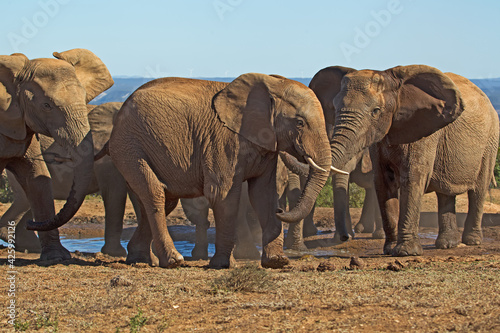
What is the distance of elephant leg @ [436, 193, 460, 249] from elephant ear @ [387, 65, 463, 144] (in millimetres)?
1970

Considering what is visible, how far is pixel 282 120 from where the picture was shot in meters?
8.34

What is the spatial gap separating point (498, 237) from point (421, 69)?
4.40 metres

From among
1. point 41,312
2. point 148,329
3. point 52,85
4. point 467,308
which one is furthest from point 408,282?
point 52,85

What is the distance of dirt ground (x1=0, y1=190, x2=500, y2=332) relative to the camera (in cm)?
556

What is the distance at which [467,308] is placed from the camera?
573 centimetres

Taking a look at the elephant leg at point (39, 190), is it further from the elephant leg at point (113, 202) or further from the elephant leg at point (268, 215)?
the elephant leg at point (268, 215)

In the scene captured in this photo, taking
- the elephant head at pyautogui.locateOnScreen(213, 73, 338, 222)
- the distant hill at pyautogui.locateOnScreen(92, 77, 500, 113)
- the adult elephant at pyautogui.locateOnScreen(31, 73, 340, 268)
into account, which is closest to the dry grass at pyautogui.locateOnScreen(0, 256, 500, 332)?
the adult elephant at pyautogui.locateOnScreen(31, 73, 340, 268)

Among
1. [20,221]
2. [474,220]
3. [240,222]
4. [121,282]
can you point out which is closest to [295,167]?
[240,222]

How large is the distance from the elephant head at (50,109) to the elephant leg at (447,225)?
4923 millimetres

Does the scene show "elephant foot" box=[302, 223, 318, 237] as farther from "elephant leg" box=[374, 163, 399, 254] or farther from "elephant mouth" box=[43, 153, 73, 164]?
"elephant mouth" box=[43, 153, 73, 164]

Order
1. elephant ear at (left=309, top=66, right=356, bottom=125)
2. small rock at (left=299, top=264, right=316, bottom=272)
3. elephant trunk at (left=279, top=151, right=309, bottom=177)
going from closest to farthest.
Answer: small rock at (left=299, top=264, right=316, bottom=272) → elephant ear at (left=309, top=66, right=356, bottom=125) → elephant trunk at (left=279, top=151, right=309, bottom=177)

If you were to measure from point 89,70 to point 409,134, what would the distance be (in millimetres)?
3996

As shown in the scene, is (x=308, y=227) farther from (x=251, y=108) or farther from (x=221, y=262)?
(x=251, y=108)

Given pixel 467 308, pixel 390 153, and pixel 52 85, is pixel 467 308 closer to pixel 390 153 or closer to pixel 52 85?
pixel 390 153
